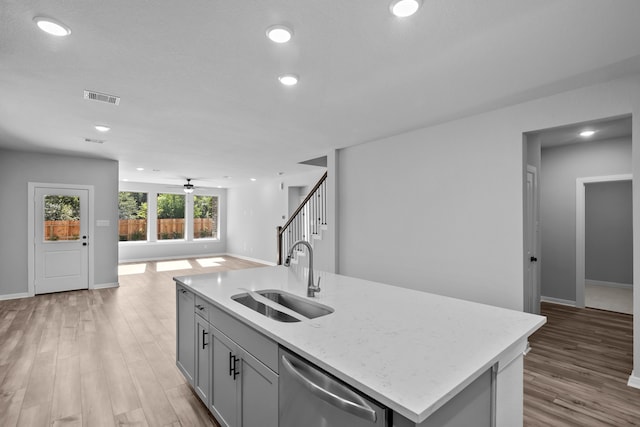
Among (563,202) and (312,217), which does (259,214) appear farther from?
(563,202)

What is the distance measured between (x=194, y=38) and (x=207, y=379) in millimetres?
2266

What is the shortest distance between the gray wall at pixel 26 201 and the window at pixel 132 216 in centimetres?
378

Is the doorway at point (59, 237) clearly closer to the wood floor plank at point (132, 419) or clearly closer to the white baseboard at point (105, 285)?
the white baseboard at point (105, 285)

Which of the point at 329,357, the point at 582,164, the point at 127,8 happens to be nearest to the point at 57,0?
the point at 127,8

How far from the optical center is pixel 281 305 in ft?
7.16

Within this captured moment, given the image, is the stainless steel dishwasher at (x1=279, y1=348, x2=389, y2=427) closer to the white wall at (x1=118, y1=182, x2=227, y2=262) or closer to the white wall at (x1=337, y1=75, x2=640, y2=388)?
the white wall at (x1=337, y1=75, x2=640, y2=388)

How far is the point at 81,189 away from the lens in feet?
19.9

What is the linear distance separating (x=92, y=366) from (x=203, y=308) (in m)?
1.72

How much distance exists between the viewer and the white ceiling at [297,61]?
1.83 meters

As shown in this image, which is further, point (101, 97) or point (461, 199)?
point (461, 199)

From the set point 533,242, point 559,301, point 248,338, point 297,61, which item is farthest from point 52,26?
point 559,301

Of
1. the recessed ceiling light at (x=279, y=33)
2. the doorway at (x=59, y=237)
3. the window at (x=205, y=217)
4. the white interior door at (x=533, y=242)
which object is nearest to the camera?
the recessed ceiling light at (x=279, y=33)

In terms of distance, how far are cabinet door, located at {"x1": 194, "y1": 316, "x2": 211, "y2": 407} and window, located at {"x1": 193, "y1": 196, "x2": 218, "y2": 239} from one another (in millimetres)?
9280

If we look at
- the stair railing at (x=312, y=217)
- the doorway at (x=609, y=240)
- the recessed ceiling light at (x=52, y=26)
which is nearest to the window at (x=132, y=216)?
the stair railing at (x=312, y=217)
